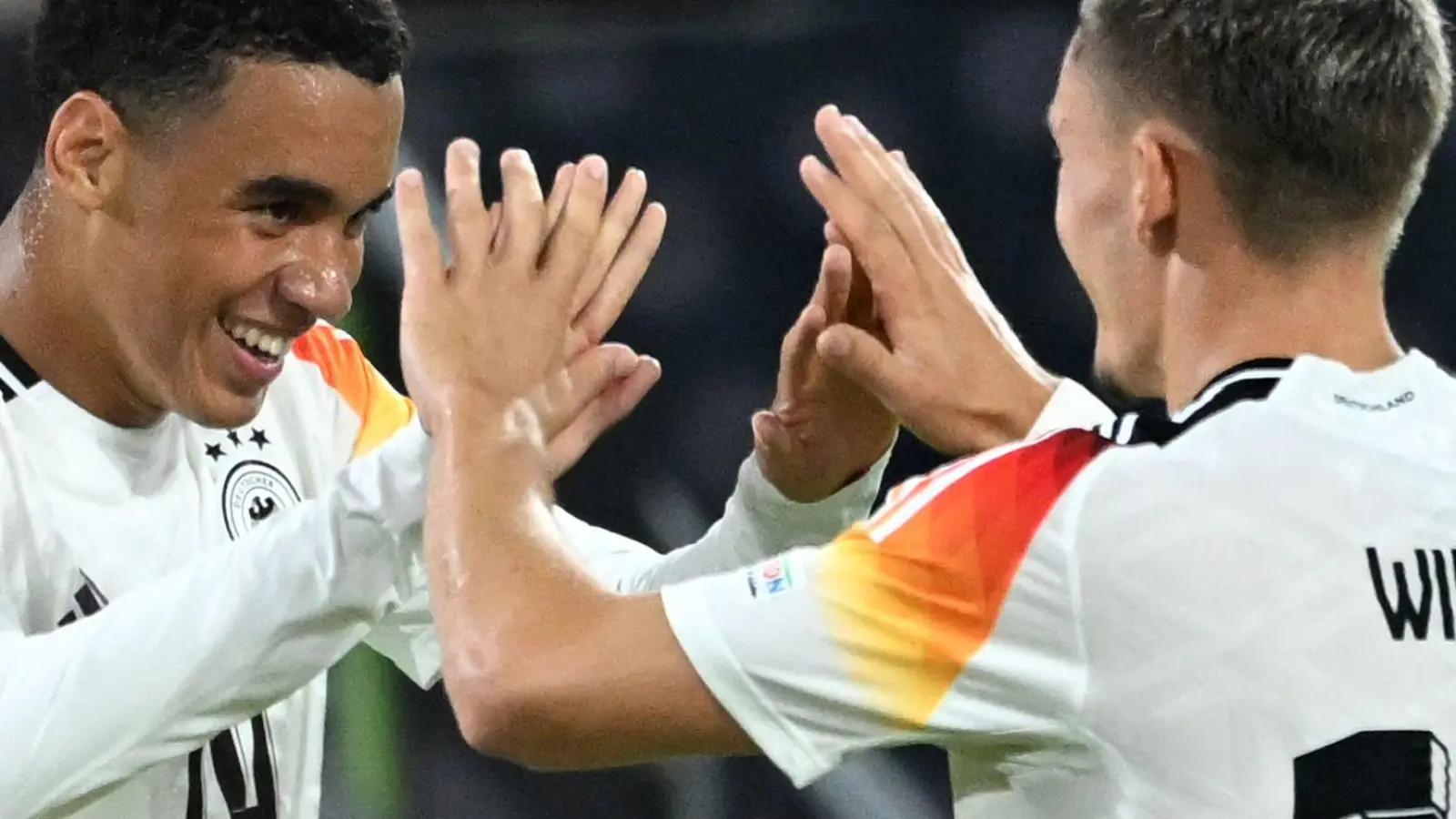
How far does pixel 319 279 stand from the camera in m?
1.35

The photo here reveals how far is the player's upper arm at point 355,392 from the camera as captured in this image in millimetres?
1580

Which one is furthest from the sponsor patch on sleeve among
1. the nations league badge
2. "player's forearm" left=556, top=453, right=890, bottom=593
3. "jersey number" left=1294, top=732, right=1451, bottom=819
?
the nations league badge

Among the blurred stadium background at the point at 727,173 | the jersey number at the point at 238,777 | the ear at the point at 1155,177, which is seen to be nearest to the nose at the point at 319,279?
the jersey number at the point at 238,777

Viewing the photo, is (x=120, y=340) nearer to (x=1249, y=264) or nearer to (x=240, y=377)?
(x=240, y=377)

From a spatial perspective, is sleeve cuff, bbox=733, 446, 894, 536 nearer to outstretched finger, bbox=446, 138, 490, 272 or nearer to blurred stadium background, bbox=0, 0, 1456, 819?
outstretched finger, bbox=446, 138, 490, 272

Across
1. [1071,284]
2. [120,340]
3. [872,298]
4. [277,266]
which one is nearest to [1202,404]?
[872,298]

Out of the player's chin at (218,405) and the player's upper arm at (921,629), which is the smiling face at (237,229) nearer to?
the player's chin at (218,405)

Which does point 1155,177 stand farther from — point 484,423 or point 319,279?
point 319,279

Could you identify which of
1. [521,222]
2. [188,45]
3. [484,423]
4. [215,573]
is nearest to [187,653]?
[215,573]

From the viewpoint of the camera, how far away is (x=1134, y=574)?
93 cm

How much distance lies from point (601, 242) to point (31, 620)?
516mm

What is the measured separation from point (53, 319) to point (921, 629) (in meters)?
→ 0.79

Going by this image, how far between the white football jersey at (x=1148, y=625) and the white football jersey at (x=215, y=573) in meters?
0.32

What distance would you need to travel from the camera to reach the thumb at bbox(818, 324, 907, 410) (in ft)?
3.81
